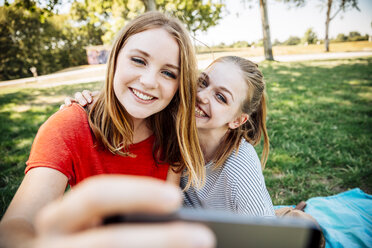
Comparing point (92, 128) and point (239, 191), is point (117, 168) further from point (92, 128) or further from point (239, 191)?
point (239, 191)

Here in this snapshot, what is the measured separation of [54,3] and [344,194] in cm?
813

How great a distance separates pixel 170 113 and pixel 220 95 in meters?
0.48

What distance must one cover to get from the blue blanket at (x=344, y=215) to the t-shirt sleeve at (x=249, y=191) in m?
1.09

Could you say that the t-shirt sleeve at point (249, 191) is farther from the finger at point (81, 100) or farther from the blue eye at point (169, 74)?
the finger at point (81, 100)

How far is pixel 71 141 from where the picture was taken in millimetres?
1358

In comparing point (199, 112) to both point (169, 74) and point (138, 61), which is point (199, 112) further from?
point (138, 61)

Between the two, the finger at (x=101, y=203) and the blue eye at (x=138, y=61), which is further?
the blue eye at (x=138, y=61)

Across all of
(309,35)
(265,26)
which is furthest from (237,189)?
(309,35)

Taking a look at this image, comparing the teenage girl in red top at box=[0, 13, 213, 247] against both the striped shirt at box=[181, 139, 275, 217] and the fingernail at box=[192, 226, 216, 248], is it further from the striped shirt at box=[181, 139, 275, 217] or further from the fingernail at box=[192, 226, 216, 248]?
the fingernail at box=[192, 226, 216, 248]

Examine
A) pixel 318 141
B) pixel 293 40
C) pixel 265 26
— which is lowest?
pixel 318 141

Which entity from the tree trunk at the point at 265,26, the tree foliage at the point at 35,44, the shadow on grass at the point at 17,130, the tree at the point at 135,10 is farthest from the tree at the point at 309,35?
the shadow on grass at the point at 17,130

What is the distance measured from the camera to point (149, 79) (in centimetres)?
148

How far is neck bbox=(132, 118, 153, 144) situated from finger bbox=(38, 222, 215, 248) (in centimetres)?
143

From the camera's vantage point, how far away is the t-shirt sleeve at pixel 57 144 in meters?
1.20
